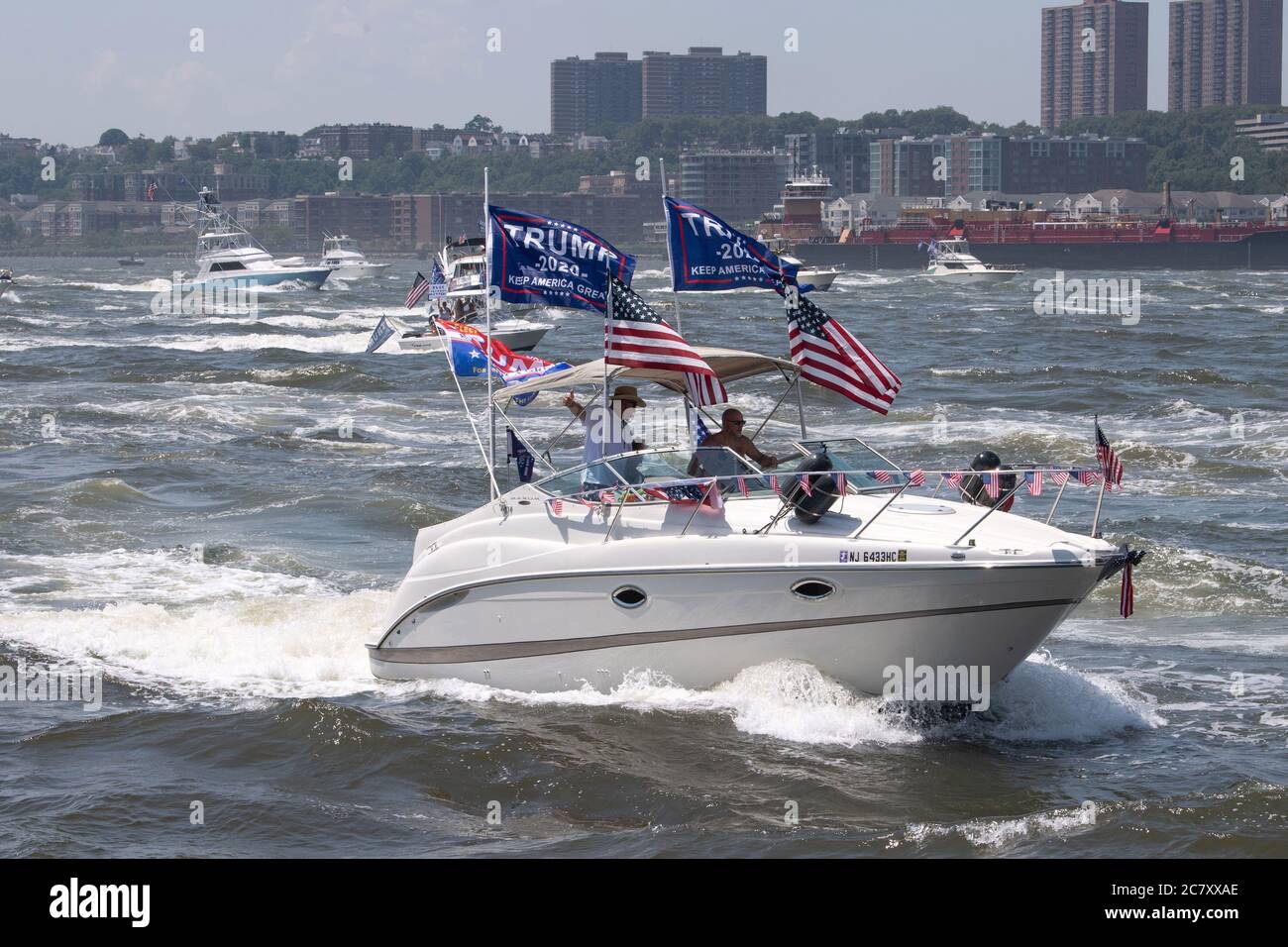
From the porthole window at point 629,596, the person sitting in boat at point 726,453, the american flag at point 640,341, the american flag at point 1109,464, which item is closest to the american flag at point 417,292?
the person sitting in boat at point 726,453

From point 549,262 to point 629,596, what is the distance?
2820 mm

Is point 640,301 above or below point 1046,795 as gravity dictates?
above

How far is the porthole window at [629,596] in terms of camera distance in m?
11.9

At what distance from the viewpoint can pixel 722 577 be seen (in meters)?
11.5

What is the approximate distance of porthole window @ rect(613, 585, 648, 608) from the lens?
1187cm

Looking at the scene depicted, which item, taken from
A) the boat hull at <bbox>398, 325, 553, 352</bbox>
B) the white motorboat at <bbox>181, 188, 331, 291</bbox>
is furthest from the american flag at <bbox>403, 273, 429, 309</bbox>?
the white motorboat at <bbox>181, 188, 331, 291</bbox>

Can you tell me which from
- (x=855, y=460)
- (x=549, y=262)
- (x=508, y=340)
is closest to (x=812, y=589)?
(x=855, y=460)

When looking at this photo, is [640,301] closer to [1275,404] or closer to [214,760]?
[214,760]

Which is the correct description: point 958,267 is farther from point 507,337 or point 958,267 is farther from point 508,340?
point 508,340

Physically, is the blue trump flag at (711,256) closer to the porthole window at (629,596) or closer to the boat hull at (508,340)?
the porthole window at (629,596)
